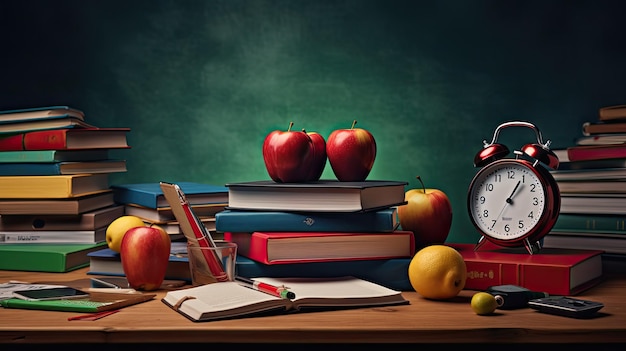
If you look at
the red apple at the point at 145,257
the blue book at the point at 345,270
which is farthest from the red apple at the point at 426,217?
the red apple at the point at 145,257

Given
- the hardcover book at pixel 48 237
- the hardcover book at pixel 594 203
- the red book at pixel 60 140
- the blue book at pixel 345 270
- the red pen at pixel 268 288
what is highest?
the red book at pixel 60 140

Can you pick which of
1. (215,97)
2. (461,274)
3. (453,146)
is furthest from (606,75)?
(215,97)

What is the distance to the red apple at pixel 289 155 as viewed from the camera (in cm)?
157

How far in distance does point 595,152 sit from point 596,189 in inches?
3.5

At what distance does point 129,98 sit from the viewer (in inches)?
81.3

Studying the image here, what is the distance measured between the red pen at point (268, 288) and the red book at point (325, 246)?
0.05m

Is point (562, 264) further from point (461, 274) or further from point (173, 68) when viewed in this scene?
point (173, 68)

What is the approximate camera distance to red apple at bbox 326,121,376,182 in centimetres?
161

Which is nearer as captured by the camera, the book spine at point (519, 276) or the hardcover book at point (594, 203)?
the book spine at point (519, 276)

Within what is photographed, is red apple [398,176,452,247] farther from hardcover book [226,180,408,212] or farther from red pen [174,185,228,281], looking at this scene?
red pen [174,185,228,281]

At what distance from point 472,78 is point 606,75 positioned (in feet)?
1.18

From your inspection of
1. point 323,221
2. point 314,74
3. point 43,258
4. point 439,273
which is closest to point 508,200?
point 439,273

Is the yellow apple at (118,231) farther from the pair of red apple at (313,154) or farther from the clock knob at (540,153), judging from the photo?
the clock knob at (540,153)

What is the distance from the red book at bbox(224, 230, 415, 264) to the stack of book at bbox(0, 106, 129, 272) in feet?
1.78
